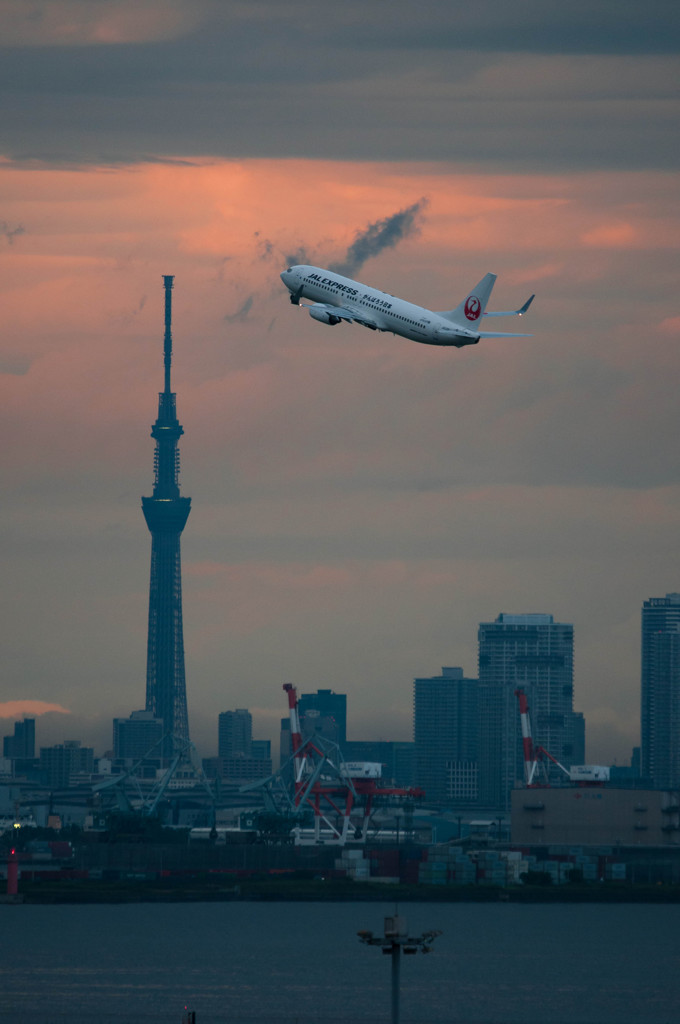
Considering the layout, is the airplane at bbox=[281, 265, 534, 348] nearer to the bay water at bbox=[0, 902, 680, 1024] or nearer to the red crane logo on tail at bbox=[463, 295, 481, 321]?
the red crane logo on tail at bbox=[463, 295, 481, 321]

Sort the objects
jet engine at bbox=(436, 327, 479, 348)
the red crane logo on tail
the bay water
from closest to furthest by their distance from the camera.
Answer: jet engine at bbox=(436, 327, 479, 348), the bay water, the red crane logo on tail

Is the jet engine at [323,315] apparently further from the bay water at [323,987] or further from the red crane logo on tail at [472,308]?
the bay water at [323,987]

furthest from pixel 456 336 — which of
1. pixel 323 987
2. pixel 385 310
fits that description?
pixel 323 987

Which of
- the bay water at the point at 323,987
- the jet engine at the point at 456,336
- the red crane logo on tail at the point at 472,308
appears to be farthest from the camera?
the red crane logo on tail at the point at 472,308

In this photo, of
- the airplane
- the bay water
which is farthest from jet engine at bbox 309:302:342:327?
the bay water

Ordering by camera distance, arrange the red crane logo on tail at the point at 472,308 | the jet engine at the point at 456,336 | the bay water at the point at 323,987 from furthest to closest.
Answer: the red crane logo on tail at the point at 472,308 → the bay water at the point at 323,987 → the jet engine at the point at 456,336

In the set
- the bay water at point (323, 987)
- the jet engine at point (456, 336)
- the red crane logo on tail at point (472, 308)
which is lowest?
the bay water at point (323, 987)

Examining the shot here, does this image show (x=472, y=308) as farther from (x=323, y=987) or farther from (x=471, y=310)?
(x=323, y=987)

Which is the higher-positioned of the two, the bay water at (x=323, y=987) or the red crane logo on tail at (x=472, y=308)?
the red crane logo on tail at (x=472, y=308)

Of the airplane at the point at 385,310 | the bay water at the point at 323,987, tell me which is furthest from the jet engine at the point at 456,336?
the bay water at the point at 323,987
